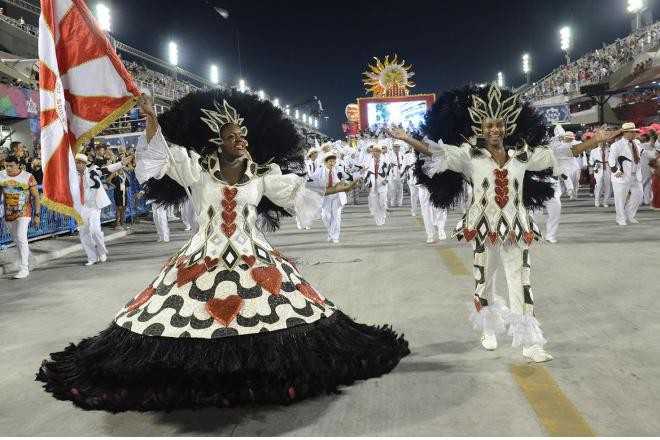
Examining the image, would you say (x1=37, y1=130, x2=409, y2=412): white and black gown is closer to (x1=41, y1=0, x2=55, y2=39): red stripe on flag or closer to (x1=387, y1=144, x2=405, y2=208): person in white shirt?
(x1=41, y1=0, x2=55, y2=39): red stripe on flag

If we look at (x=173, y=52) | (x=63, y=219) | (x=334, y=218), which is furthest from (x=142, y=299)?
(x=173, y=52)

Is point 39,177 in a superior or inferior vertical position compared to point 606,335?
superior

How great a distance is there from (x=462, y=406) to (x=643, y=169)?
16.2 meters

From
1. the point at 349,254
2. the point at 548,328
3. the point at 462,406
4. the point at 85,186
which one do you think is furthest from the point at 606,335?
the point at 85,186

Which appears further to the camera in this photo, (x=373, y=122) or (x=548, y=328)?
(x=373, y=122)

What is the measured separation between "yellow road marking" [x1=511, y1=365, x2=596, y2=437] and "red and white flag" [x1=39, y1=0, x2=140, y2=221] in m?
3.19

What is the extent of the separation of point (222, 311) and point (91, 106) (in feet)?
5.55

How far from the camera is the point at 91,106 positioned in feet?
15.2

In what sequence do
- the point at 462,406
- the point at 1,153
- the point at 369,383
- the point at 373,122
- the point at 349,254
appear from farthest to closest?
the point at 373,122 < the point at 1,153 < the point at 349,254 < the point at 369,383 < the point at 462,406

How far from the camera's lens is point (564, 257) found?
32.6 feet

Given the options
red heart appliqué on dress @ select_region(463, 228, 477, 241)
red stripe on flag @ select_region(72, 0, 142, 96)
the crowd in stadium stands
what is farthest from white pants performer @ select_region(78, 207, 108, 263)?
the crowd in stadium stands

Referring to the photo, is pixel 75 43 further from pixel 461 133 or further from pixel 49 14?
pixel 461 133

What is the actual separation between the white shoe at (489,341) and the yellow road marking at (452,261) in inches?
138

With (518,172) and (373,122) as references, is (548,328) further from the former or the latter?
(373,122)
